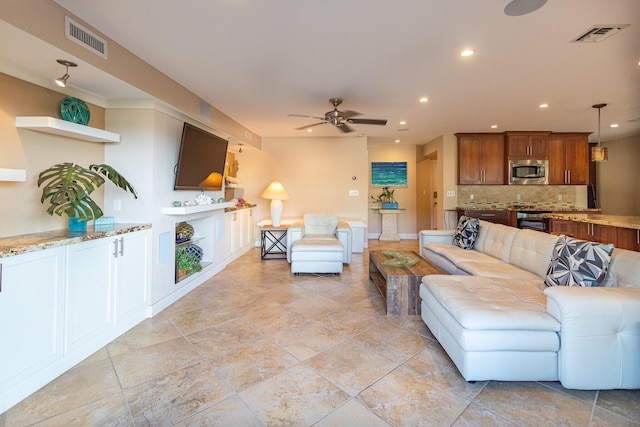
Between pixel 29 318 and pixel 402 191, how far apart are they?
301 inches

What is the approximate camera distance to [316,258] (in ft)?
14.3

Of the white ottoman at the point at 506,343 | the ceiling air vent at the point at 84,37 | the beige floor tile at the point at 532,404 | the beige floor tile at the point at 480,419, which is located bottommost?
the beige floor tile at the point at 480,419

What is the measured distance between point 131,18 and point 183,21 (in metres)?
0.36

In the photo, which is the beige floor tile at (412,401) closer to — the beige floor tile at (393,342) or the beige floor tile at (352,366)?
the beige floor tile at (352,366)

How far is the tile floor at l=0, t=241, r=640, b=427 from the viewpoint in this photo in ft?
5.24

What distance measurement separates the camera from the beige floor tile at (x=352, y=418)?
5.07 ft

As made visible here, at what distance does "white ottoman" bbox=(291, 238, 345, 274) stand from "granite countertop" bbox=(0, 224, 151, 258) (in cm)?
222

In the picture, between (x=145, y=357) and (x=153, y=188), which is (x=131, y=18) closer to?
(x=153, y=188)

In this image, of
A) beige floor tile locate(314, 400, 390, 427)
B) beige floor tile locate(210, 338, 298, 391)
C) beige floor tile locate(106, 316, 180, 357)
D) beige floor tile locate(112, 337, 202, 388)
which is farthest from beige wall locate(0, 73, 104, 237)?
beige floor tile locate(314, 400, 390, 427)

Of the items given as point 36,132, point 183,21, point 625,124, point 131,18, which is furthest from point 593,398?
point 625,124

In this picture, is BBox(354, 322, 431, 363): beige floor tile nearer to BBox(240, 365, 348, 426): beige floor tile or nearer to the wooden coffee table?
the wooden coffee table

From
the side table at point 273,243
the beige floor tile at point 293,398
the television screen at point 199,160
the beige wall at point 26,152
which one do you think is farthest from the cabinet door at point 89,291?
the side table at point 273,243

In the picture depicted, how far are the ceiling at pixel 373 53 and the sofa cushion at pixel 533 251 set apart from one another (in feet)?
5.83

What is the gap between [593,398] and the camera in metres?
1.74
